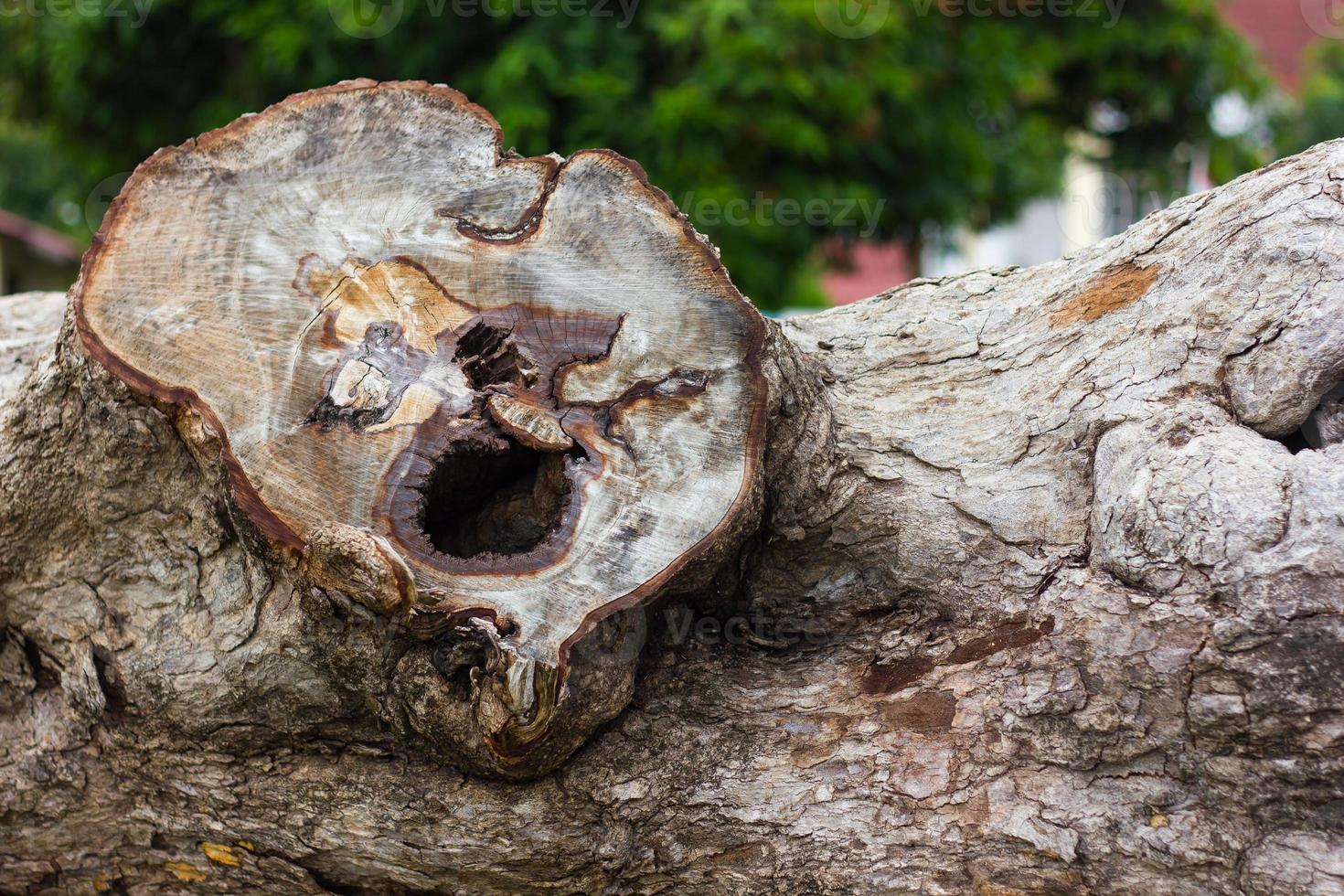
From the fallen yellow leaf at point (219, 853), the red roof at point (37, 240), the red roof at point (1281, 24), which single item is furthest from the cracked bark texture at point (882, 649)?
the red roof at point (1281, 24)

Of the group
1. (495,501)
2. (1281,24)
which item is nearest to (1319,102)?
(1281,24)

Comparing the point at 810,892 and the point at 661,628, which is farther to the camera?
the point at 661,628

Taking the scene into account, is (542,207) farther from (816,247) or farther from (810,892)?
(816,247)

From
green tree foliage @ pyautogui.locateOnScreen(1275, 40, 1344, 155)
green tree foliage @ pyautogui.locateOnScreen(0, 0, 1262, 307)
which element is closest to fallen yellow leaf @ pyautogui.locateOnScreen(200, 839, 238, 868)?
green tree foliage @ pyautogui.locateOnScreen(0, 0, 1262, 307)

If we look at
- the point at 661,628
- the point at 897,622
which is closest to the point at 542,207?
the point at 661,628

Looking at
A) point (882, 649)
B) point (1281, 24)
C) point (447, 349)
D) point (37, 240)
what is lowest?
point (37, 240)

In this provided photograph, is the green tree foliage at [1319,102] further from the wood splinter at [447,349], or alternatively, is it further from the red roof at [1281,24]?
the wood splinter at [447,349]

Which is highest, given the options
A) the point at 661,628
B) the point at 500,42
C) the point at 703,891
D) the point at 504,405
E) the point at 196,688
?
the point at 500,42

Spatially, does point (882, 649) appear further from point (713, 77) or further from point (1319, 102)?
point (1319, 102)
